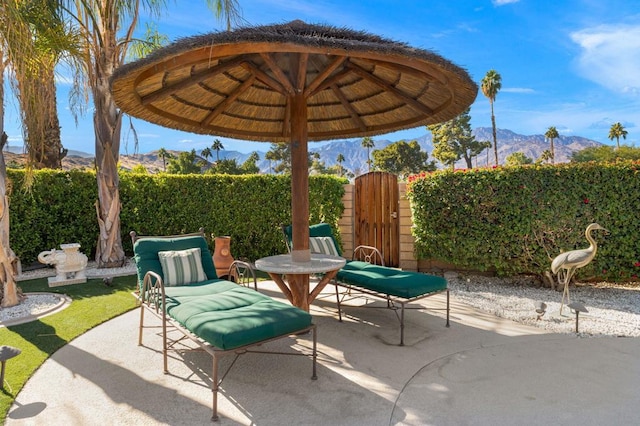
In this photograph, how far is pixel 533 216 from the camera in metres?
6.06

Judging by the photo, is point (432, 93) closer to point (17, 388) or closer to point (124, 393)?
point (124, 393)

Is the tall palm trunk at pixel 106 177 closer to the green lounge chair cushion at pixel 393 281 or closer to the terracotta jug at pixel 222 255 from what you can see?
→ the terracotta jug at pixel 222 255

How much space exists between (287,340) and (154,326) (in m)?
1.40

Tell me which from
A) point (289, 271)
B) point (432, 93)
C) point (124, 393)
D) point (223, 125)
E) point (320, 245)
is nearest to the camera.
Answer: point (124, 393)

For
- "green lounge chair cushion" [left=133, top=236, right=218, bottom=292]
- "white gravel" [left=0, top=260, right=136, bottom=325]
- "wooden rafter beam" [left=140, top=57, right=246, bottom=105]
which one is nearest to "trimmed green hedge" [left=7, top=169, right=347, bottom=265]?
"white gravel" [left=0, top=260, right=136, bottom=325]

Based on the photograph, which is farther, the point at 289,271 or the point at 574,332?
the point at 574,332

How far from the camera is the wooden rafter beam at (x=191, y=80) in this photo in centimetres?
404

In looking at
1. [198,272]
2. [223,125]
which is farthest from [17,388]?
[223,125]

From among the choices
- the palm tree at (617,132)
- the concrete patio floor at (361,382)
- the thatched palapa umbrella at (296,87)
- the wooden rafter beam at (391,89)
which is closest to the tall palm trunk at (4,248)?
the concrete patio floor at (361,382)

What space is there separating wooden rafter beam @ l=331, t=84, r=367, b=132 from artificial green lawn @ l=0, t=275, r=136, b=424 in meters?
3.86

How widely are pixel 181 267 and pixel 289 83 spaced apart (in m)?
2.26

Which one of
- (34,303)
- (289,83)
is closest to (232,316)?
(289,83)

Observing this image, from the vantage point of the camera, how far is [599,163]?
591 cm

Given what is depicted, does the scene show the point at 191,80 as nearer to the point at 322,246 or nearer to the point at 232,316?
the point at 232,316
